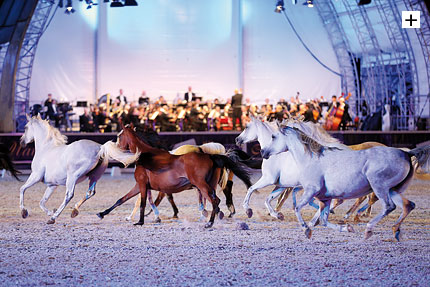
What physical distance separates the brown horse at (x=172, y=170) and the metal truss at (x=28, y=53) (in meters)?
18.7

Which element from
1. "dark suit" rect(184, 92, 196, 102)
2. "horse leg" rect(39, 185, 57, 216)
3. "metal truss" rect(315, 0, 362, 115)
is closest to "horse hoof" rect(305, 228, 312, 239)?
"horse leg" rect(39, 185, 57, 216)

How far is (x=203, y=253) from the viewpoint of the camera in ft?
19.4

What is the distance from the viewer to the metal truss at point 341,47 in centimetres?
2789

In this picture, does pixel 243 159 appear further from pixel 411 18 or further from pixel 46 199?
pixel 411 18

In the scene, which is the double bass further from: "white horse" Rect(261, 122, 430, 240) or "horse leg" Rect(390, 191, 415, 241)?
"horse leg" Rect(390, 191, 415, 241)

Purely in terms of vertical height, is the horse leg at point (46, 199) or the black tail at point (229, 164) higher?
the black tail at point (229, 164)

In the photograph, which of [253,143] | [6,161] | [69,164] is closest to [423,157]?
[69,164]

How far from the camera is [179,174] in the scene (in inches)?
309

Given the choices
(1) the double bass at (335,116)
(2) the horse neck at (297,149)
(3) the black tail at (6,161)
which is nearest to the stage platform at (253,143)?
(1) the double bass at (335,116)

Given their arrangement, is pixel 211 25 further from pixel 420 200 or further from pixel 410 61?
pixel 420 200

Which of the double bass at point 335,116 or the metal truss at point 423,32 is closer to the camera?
the double bass at point 335,116

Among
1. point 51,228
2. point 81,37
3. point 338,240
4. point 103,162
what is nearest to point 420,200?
point 338,240

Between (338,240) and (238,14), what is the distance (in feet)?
74.4

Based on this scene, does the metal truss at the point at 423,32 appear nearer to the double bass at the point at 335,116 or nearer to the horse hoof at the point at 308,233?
the double bass at the point at 335,116
